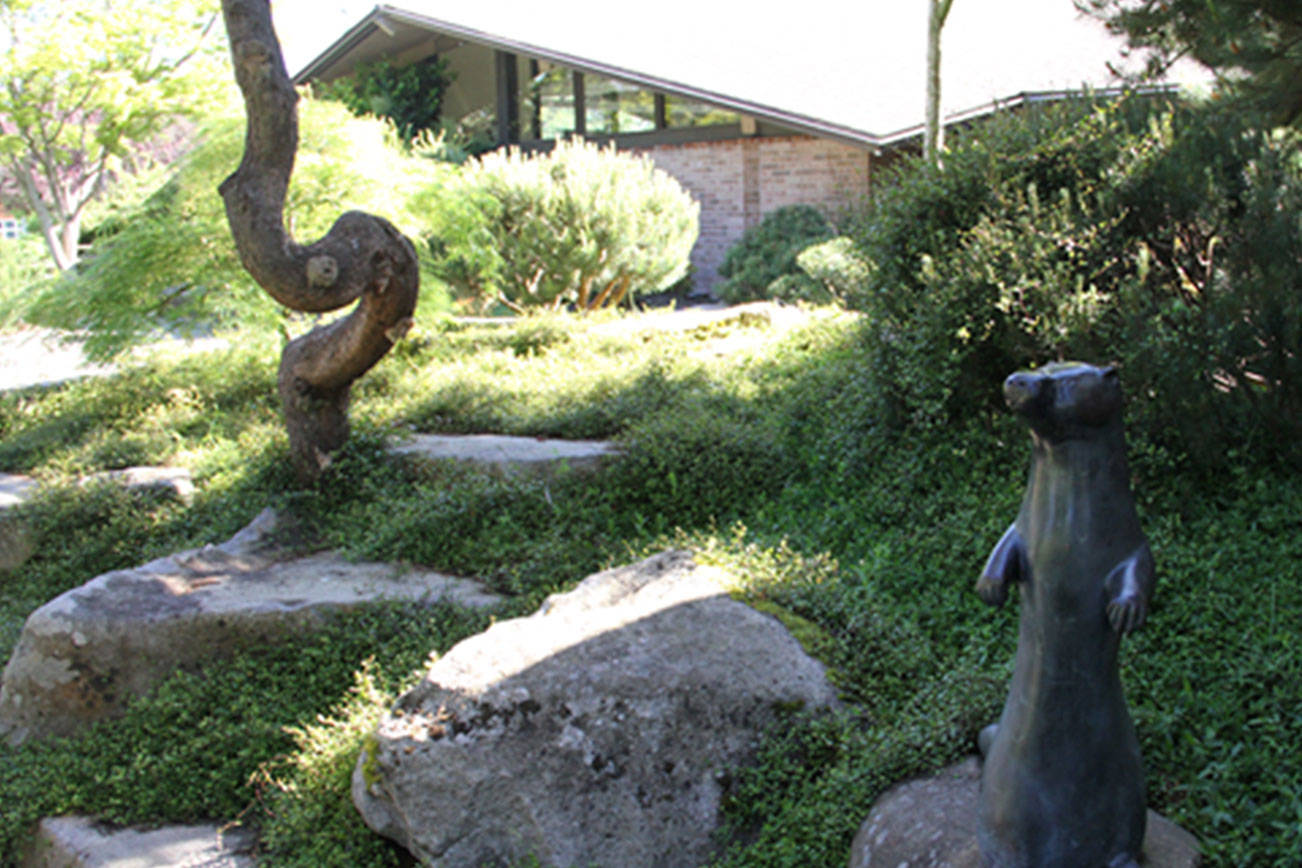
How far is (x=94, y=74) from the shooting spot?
16.9 meters

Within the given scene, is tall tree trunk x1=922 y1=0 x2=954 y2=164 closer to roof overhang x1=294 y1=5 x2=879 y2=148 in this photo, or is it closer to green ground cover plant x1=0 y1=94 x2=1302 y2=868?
green ground cover plant x1=0 y1=94 x2=1302 y2=868

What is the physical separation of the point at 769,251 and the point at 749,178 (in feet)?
8.11

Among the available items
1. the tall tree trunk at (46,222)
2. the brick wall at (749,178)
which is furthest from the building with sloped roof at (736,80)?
the tall tree trunk at (46,222)

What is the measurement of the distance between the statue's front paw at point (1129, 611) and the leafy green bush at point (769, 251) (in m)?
13.4

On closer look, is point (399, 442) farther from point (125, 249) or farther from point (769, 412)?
point (125, 249)

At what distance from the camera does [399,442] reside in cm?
763

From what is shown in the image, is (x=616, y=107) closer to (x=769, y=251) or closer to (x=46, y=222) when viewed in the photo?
(x=769, y=251)

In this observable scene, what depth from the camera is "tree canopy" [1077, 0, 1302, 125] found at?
6.08m

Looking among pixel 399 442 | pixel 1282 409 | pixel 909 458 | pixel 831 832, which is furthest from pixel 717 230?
pixel 831 832

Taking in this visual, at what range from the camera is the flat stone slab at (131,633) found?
5094 mm

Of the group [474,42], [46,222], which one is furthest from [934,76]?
[46,222]

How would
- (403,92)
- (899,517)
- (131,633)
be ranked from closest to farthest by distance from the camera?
(131,633)
(899,517)
(403,92)

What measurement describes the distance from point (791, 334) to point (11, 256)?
52.2 feet

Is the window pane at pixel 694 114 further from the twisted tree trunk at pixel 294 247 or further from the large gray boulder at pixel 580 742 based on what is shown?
the large gray boulder at pixel 580 742
